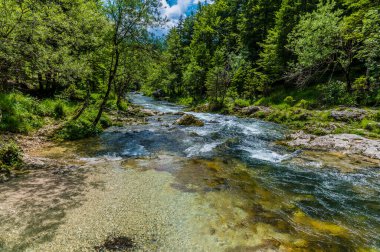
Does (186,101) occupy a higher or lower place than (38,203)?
higher

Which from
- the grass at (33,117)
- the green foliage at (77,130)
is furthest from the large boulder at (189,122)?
the green foliage at (77,130)

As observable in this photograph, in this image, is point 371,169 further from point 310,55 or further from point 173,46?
point 173,46

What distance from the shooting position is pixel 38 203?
18.1ft

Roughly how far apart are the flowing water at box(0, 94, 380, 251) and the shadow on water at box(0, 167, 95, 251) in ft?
0.07

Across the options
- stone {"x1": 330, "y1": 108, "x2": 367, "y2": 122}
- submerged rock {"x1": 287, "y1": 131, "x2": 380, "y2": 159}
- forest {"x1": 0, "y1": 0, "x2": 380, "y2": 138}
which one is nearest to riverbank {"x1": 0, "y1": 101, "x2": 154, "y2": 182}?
forest {"x1": 0, "y1": 0, "x2": 380, "y2": 138}

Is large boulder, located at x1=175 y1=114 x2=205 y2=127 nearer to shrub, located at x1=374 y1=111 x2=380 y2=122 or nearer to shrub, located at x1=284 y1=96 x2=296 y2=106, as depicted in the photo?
shrub, located at x1=374 y1=111 x2=380 y2=122

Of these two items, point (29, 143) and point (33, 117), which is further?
point (33, 117)

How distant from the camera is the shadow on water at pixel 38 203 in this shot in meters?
4.30

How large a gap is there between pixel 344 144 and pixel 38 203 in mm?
14105

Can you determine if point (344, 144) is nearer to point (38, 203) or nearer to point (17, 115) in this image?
point (38, 203)

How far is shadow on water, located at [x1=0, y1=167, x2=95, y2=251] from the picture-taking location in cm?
430

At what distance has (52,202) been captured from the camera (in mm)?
5648

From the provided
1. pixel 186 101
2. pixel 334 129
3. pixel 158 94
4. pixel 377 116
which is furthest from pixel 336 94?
pixel 158 94

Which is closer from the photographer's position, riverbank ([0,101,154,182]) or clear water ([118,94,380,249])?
clear water ([118,94,380,249])
